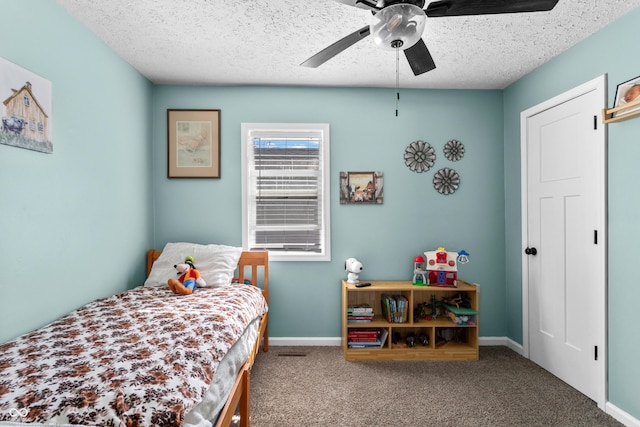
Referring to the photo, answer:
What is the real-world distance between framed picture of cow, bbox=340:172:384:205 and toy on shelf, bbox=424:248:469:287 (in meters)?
0.76

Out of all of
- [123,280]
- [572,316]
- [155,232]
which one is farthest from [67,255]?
[572,316]

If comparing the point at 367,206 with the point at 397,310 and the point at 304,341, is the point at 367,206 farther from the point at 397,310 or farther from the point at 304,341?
the point at 304,341

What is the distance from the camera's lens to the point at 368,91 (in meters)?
3.24

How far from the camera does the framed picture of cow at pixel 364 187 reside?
3227mm

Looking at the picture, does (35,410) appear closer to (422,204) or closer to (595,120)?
(422,204)

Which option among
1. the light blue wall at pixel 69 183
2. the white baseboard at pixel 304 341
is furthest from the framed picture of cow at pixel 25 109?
the white baseboard at pixel 304 341

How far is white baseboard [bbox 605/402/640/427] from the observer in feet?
6.42

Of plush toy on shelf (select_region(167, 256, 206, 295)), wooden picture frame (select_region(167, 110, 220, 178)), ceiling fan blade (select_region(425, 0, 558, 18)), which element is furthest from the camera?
wooden picture frame (select_region(167, 110, 220, 178))

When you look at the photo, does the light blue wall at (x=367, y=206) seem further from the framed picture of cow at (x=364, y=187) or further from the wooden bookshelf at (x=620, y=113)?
the wooden bookshelf at (x=620, y=113)

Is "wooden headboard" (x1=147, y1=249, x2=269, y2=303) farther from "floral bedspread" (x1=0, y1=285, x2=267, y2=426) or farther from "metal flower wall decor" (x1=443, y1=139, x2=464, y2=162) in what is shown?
"metal flower wall decor" (x1=443, y1=139, x2=464, y2=162)

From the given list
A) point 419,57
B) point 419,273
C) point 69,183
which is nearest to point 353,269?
point 419,273

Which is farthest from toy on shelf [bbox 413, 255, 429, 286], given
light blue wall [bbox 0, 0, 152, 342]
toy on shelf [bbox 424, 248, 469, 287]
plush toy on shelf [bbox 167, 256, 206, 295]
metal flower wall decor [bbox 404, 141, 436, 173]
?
light blue wall [bbox 0, 0, 152, 342]

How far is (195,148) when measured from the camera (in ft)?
10.4

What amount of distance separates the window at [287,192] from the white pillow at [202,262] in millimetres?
374
